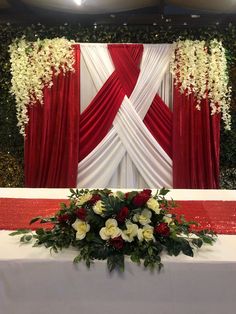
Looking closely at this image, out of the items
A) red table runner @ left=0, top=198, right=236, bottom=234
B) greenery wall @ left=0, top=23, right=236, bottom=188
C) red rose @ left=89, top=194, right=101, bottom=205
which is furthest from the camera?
greenery wall @ left=0, top=23, right=236, bottom=188

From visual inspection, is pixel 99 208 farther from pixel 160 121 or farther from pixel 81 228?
pixel 160 121

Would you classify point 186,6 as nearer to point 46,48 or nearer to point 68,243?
point 46,48

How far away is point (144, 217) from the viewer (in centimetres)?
154

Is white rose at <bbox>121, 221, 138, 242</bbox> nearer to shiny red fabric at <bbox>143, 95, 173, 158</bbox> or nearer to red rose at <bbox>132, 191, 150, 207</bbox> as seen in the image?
red rose at <bbox>132, 191, 150, 207</bbox>

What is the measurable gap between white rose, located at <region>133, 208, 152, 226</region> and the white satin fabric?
2.76 meters

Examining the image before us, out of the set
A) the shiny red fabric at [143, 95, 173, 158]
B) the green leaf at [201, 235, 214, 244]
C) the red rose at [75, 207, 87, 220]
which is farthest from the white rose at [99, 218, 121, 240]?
the shiny red fabric at [143, 95, 173, 158]

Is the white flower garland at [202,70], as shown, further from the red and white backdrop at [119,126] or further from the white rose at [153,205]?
the white rose at [153,205]

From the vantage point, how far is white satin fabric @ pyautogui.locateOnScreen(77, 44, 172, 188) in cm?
426

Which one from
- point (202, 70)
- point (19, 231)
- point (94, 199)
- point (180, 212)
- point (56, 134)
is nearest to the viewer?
point (94, 199)

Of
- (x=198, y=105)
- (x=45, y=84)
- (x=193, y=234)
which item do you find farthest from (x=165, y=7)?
(x=193, y=234)

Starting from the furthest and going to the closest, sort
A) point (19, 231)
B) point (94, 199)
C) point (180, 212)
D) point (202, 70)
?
point (202, 70) → point (180, 212) → point (19, 231) → point (94, 199)

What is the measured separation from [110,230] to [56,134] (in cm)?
291

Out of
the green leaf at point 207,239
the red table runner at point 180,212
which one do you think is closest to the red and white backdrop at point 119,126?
the red table runner at point 180,212

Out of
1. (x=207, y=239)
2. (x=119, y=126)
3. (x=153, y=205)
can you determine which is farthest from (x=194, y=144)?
(x=153, y=205)
